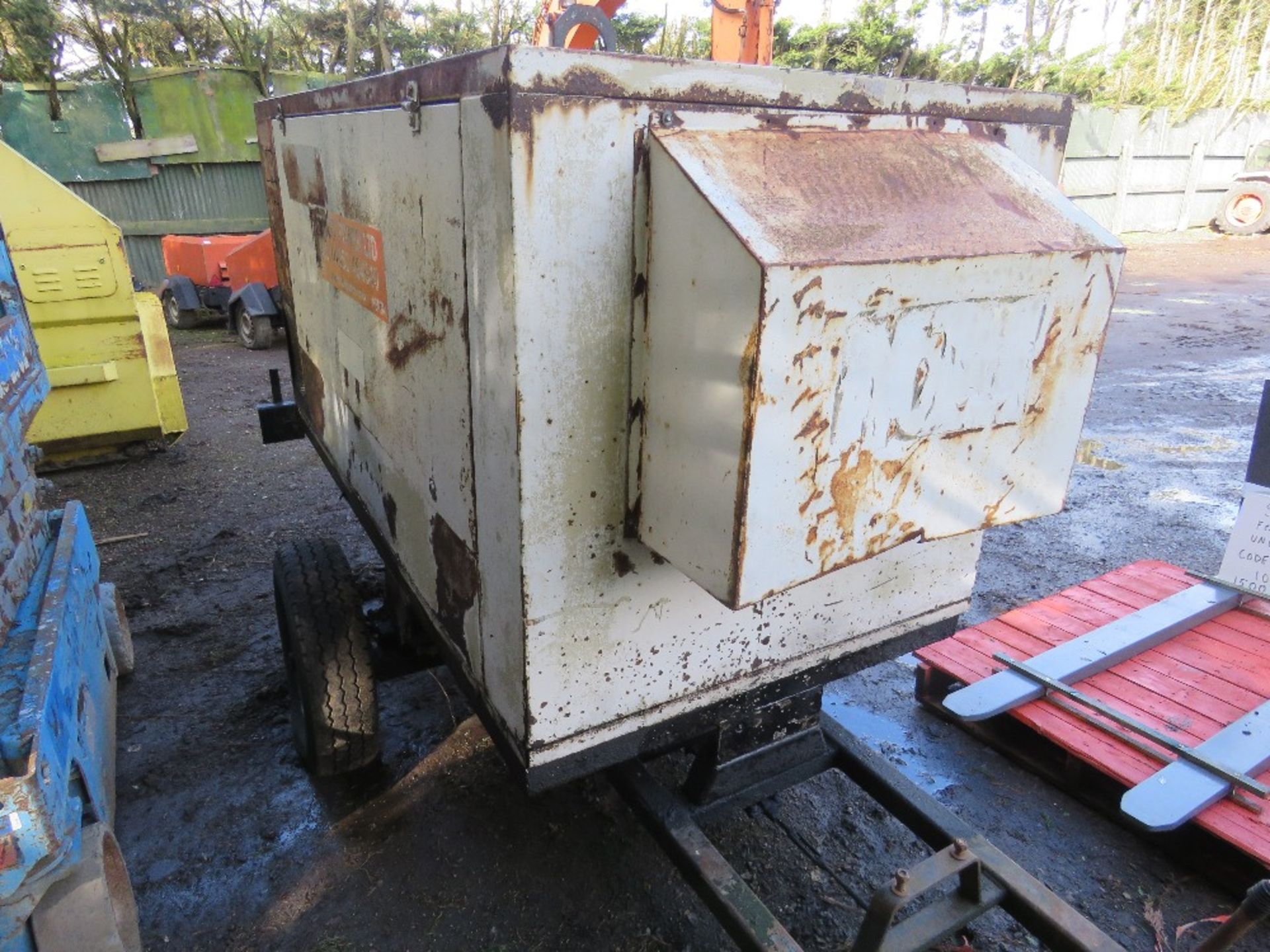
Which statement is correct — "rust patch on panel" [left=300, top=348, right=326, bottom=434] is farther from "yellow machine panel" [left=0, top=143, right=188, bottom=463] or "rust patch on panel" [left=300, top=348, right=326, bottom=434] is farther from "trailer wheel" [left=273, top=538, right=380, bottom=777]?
"yellow machine panel" [left=0, top=143, right=188, bottom=463]

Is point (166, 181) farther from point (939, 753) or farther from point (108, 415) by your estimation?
point (939, 753)

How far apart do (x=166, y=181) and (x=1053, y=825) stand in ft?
39.8

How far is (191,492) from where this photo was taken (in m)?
5.01

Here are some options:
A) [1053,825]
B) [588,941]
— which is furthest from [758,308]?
[1053,825]

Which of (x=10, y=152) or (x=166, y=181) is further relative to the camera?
(x=166, y=181)

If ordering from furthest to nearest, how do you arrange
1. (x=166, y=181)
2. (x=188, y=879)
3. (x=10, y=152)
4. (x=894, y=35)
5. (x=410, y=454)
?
(x=894, y=35) → (x=166, y=181) → (x=10, y=152) → (x=188, y=879) → (x=410, y=454)

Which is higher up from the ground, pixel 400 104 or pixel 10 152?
pixel 400 104

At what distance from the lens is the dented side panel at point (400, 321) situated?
155cm

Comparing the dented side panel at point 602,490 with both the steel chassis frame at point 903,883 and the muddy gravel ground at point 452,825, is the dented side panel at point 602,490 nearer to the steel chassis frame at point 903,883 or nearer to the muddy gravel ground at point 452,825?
the steel chassis frame at point 903,883

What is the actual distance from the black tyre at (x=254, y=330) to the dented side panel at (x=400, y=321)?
245 inches

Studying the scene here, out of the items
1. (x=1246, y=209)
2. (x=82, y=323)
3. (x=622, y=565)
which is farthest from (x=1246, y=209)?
(x=622, y=565)

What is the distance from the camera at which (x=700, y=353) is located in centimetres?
122

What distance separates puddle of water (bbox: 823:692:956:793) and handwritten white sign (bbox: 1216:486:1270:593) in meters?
1.49

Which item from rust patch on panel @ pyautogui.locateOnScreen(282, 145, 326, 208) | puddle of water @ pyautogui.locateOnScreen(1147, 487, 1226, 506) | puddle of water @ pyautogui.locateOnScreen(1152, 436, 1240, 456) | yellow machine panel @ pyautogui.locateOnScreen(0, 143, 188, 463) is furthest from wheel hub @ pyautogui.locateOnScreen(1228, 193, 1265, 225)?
rust patch on panel @ pyautogui.locateOnScreen(282, 145, 326, 208)
